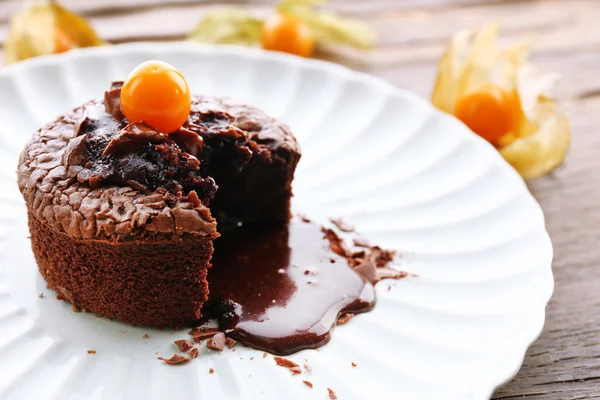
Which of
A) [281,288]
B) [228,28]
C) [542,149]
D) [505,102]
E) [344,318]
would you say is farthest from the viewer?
[228,28]

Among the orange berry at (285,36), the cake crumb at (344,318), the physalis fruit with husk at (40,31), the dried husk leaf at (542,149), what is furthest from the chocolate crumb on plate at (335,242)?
the physalis fruit with husk at (40,31)

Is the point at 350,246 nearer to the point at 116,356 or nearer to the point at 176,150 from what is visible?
the point at 176,150

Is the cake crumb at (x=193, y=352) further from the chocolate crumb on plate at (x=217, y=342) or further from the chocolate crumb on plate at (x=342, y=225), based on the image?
the chocolate crumb on plate at (x=342, y=225)

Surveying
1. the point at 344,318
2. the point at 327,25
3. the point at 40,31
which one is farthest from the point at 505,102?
the point at 40,31

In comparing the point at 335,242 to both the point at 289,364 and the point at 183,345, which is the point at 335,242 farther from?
the point at 183,345

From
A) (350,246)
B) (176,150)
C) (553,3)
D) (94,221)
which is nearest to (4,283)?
(94,221)
